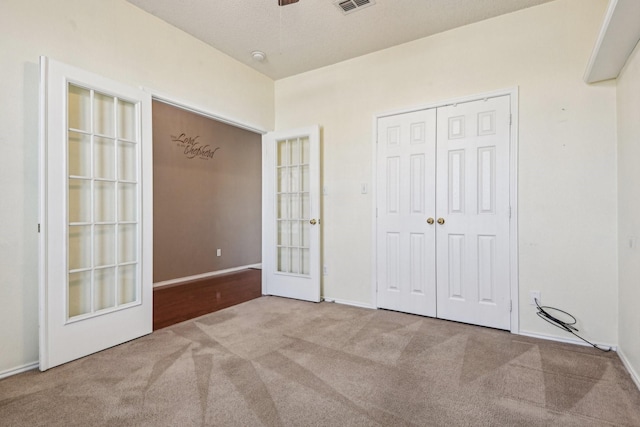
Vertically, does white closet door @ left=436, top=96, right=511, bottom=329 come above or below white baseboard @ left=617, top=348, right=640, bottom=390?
above

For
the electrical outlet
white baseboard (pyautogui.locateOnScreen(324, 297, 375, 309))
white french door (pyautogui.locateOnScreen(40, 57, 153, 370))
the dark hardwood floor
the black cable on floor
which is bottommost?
the dark hardwood floor

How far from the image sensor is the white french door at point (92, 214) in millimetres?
2131

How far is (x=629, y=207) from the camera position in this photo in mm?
2152

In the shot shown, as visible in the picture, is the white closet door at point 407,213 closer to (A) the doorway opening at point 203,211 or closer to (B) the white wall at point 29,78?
(A) the doorway opening at point 203,211

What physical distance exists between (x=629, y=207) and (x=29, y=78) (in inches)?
164

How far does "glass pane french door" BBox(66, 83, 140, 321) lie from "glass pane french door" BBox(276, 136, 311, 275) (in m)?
1.80

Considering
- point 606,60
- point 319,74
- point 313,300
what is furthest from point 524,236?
point 319,74

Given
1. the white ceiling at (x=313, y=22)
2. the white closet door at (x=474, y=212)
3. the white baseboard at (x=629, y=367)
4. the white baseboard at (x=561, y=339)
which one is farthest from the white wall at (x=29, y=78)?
the white baseboard at (x=629, y=367)

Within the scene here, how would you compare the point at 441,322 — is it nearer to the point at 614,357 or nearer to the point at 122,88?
the point at 614,357

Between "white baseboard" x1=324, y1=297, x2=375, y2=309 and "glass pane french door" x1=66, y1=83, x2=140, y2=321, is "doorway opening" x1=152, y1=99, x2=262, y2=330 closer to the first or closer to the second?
"white baseboard" x1=324, y1=297, x2=375, y2=309

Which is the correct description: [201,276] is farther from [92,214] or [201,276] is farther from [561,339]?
[561,339]

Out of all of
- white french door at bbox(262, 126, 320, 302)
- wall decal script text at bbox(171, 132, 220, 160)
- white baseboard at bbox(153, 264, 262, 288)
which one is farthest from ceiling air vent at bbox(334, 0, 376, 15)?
white baseboard at bbox(153, 264, 262, 288)

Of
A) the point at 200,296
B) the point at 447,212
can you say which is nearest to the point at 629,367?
the point at 447,212

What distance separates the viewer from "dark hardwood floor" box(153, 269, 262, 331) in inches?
132
